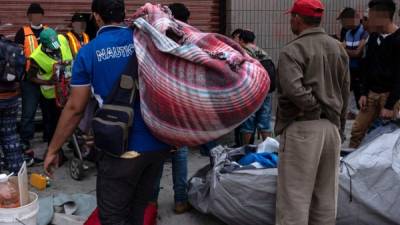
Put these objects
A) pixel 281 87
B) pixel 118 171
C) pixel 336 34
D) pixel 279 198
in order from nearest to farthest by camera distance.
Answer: pixel 118 171 < pixel 281 87 < pixel 279 198 < pixel 336 34

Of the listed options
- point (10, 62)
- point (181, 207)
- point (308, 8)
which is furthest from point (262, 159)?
point (10, 62)

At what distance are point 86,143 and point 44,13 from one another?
2.57 meters

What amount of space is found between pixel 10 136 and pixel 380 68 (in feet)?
11.7

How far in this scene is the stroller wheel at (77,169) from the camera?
5781mm

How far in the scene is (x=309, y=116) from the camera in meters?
3.88

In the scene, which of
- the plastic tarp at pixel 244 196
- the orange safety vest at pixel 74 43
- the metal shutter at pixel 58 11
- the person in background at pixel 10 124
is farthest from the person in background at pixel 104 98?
the metal shutter at pixel 58 11

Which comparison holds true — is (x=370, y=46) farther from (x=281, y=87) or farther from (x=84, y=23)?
(x=84, y=23)

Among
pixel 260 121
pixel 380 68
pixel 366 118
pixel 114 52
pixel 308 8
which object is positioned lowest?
pixel 260 121

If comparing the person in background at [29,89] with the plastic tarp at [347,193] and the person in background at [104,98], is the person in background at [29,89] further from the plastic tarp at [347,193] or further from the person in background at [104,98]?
the person in background at [104,98]

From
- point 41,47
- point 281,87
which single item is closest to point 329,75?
point 281,87

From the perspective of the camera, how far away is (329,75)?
12.6ft

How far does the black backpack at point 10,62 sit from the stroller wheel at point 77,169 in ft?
4.13

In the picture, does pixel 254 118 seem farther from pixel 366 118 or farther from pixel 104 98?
pixel 104 98

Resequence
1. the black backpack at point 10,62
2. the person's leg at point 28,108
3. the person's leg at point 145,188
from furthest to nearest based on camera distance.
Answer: the person's leg at point 28,108 < the black backpack at point 10,62 < the person's leg at point 145,188
